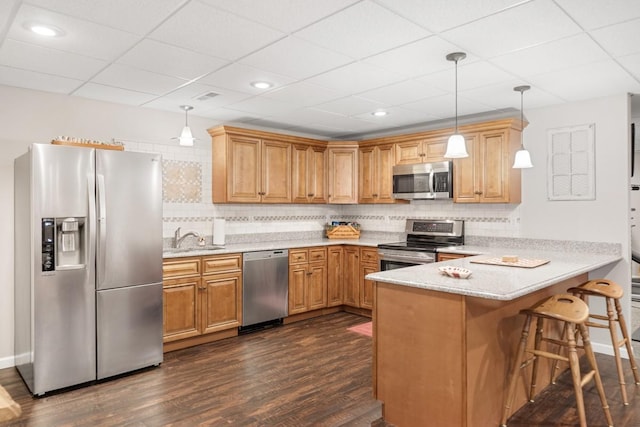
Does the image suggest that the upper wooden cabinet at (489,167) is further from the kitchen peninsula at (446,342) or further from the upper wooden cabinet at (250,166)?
the upper wooden cabinet at (250,166)

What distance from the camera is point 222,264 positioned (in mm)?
4402

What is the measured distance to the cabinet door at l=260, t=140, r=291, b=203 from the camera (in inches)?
204

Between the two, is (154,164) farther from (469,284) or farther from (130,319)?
(469,284)

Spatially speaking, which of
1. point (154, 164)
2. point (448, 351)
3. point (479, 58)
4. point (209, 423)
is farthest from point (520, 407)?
point (154, 164)

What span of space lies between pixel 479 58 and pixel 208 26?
6.08 ft

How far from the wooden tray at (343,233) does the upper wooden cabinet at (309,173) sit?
44 centimetres

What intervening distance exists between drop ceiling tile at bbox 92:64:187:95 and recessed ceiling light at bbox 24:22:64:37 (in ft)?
1.90

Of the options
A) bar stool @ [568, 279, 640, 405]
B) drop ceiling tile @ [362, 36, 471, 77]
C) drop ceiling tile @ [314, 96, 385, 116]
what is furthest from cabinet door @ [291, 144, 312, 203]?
bar stool @ [568, 279, 640, 405]

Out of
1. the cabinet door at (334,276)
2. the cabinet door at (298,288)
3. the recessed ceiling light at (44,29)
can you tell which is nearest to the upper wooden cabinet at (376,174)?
the cabinet door at (334,276)

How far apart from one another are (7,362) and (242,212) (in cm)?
271

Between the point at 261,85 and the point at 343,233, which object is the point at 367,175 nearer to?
the point at 343,233

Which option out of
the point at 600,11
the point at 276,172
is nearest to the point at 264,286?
the point at 276,172

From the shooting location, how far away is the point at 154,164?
3.66 m

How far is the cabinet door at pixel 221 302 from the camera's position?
428 cm
